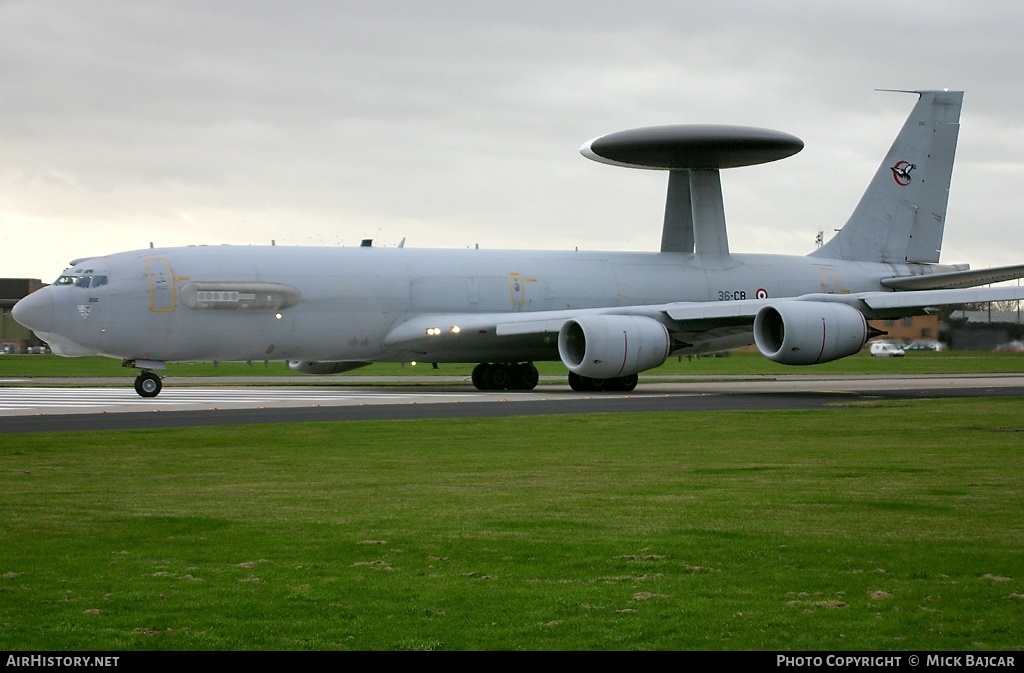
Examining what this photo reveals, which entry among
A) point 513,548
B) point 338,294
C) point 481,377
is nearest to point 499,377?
point 481,377

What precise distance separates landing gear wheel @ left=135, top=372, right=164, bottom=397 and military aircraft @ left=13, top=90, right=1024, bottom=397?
1.6 inches

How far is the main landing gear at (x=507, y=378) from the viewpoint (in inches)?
1519

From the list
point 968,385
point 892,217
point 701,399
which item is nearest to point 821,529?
point 701,399

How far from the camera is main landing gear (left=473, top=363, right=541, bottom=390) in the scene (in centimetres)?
3859

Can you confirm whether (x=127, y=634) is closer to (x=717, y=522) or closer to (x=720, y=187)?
(x=717, y=522)

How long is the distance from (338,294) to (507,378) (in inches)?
252

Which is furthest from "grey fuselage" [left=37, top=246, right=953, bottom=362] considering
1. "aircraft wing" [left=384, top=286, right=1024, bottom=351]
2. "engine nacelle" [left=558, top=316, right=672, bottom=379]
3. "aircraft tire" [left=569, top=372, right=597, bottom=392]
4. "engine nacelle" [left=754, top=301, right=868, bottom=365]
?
"engine nacelle" [left=754, top=301, right=868, bottom=365]

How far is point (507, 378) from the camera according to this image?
38.7 metres

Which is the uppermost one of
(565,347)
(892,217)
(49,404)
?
(892,217)

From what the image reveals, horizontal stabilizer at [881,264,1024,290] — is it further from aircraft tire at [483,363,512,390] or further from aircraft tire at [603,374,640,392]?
aircraft tire at [483,363,512,390]

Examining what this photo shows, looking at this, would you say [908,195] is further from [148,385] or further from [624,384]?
[148,385]

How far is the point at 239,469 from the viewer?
14.6 meters

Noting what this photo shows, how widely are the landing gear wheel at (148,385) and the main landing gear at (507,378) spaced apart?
34.8 ft
